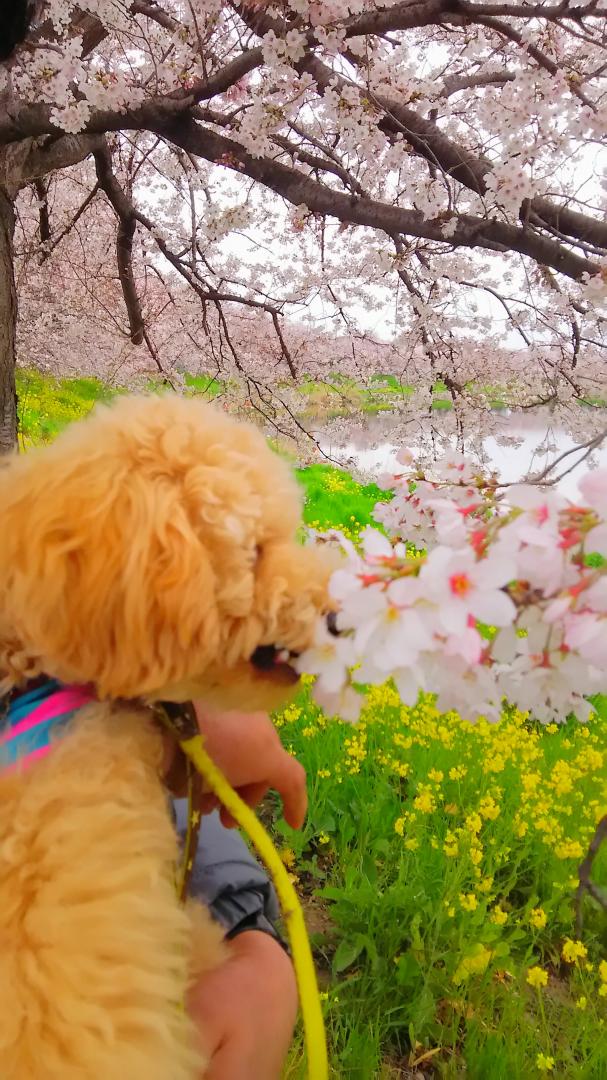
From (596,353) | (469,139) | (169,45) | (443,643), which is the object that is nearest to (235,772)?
(443,643)

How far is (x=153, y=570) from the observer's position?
918 mm

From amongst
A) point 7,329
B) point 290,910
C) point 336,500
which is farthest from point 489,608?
point 336,500

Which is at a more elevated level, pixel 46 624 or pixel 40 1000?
pixel 46 624

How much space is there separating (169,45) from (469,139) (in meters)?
1.54

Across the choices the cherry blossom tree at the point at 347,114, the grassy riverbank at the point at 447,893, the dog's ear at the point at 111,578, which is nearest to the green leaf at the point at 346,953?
the grassy riverbank at the point at 447,893

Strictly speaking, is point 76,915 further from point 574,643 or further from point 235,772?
point 574,643

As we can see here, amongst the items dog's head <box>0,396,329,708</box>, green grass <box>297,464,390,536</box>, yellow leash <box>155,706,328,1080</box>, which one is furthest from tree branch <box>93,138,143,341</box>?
yellow leash <box>155,706,328,1080</box>

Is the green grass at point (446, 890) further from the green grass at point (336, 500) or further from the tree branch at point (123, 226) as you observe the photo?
the tree branch at point (123, 226)

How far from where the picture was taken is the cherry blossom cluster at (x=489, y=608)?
0.65 meters

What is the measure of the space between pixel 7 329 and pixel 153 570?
203 centimetres

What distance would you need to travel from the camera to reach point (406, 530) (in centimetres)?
189

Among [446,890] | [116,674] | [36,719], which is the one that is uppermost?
[116,674]

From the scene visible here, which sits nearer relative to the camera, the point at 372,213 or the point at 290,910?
the point at 290,910

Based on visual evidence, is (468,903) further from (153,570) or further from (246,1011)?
(153,570)
